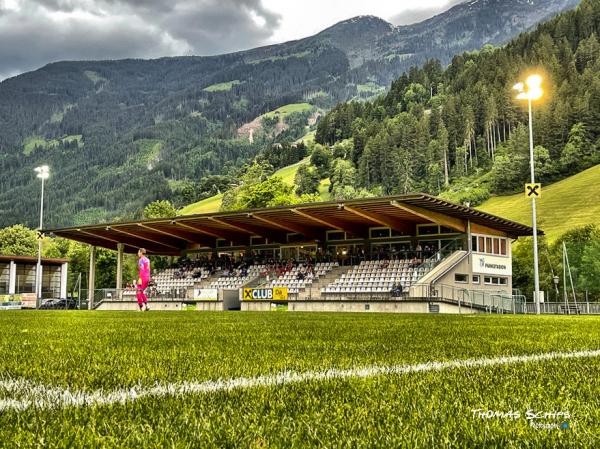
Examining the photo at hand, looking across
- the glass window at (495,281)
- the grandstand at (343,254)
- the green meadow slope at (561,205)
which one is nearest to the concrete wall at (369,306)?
the grandstand at (343,254)

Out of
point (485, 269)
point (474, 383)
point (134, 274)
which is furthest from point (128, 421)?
point (134, 274)

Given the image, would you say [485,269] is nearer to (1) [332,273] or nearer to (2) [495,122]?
(1) [332,273]

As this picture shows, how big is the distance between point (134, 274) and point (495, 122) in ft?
271

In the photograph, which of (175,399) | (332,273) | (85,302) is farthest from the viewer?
(85,302)

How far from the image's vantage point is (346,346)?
21.4 feet

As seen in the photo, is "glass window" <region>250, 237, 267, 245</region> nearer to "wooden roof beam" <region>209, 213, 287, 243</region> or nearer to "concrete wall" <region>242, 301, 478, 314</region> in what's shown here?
"wooden roof beam" <region>209, 213, 287, 243</region>

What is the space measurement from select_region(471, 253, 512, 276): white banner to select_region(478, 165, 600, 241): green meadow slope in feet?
144

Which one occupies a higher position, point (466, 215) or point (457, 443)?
point (466, 215)

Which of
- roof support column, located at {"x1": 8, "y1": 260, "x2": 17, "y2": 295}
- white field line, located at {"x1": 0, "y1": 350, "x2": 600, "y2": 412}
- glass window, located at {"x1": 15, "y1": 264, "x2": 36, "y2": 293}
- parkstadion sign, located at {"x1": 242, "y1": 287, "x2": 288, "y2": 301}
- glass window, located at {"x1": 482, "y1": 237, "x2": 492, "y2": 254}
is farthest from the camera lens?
glass window, located at {"x1": 15, "y1": 264, "x2": 36, "y2": 293}

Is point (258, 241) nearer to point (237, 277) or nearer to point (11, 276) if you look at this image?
point (237, 277)

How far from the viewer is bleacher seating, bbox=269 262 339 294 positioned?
39.4 metres

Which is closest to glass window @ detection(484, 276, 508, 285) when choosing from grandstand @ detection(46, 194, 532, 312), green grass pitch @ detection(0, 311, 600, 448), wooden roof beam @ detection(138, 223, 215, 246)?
grandstand @ detection(46, 194, 532, 312)

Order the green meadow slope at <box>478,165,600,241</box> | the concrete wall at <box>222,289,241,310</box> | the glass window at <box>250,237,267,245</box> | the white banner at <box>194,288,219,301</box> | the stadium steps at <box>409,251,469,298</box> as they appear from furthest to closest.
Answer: the green meadow slope at <box>478,165,600,241</box>, the glass window at <box>250,237,267,245</box>, the white banner at <box>194,288,219,301</box>, the concrete wall at <box>222,289,241,310</box>, the stadium steps at <box>409,251,469,298</box>

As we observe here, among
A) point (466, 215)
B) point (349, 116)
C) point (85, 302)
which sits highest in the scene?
point (349, 116)
